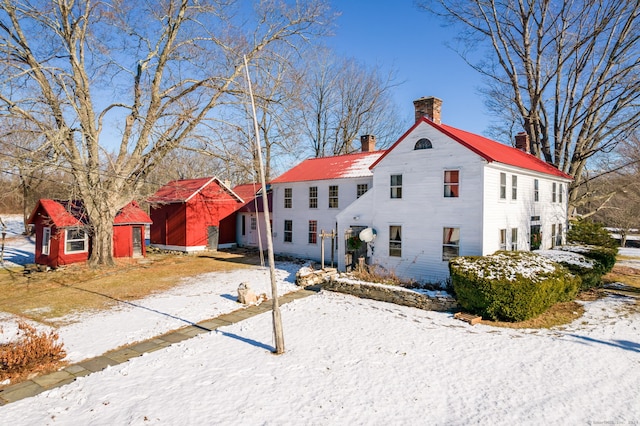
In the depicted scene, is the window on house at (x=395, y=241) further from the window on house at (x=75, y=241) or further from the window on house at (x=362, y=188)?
the window on house at (x=75, y=241)

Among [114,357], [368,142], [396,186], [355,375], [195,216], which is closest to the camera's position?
[355,375]

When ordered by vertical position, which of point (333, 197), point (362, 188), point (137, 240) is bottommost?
point (137, 240)

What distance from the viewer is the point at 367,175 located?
24.6 m

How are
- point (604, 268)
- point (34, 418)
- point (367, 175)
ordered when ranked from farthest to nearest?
1. point (367, 175)
2. point (604, 268)
3. point (34, 418)

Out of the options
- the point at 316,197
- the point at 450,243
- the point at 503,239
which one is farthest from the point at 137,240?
the point at 503,239

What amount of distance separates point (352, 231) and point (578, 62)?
72.4 feet

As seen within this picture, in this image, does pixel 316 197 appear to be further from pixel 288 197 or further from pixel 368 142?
pixel 368 142

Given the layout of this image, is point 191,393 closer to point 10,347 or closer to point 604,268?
point 10,347

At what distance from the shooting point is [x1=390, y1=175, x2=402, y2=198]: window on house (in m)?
19.2

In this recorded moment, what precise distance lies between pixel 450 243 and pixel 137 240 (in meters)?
22.8

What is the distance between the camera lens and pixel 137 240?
2827 cm

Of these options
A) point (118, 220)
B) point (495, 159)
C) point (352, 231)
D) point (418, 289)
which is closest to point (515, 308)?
point (418, 289)

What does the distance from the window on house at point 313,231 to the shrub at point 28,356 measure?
60.1ft

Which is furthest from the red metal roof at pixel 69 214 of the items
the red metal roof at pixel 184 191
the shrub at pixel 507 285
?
the shrub at pixel 507 285
